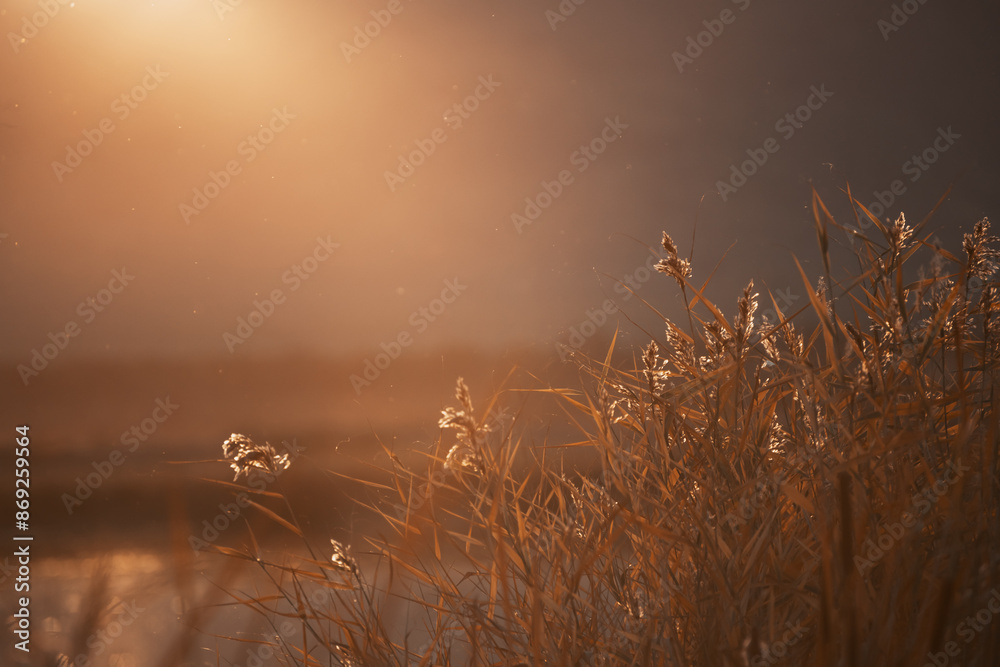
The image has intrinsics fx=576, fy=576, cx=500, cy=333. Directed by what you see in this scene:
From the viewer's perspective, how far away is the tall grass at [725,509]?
1.74ft

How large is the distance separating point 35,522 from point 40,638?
18.6 inches

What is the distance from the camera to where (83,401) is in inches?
78.3

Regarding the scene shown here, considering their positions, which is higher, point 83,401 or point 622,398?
point 83,401

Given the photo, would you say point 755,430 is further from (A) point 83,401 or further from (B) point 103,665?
(A) point 83,401

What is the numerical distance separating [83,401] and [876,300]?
231cm

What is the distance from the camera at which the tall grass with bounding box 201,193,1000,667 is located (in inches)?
20.9

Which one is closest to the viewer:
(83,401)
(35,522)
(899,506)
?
(899,506)

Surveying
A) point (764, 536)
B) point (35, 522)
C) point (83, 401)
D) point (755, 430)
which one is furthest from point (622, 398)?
point (83, 401)

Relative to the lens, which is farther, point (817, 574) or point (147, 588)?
point (147, 588)

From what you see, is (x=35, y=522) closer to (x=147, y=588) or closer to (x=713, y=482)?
(x=147, y=588)

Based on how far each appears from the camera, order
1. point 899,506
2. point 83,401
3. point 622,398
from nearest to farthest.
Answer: point 899,506
point 622,398
point 83,401

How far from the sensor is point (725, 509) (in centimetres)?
68

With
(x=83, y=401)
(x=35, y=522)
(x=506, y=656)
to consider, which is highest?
(x=83, y=401)

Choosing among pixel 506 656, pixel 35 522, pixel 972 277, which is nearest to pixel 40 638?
pixel 35 522
